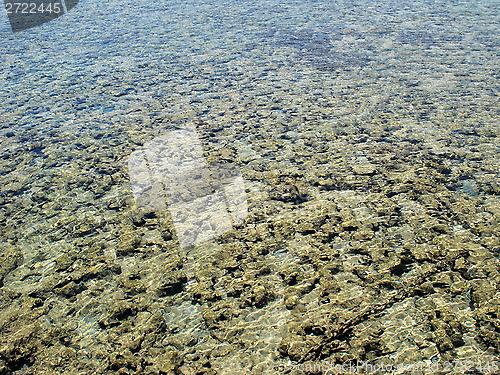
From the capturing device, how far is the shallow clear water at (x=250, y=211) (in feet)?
2.23

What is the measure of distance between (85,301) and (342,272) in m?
0.52

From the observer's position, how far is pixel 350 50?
1.96 metres
